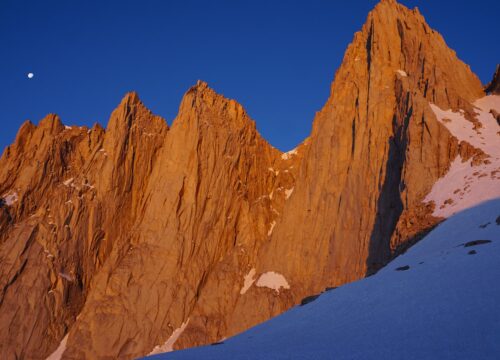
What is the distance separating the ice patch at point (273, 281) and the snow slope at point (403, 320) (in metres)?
34.5

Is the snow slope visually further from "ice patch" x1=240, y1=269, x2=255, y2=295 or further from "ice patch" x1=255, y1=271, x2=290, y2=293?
"ice patch" x1=240, y1=269, x2=255, y2=295

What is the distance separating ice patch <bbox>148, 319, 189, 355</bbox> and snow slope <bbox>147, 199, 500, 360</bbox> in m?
37.3

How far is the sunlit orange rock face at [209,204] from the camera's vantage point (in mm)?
50312

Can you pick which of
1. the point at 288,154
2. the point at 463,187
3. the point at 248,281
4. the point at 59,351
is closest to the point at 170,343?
the point at 248,281

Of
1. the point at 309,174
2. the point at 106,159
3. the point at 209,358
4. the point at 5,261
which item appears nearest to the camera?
the point at 209,358

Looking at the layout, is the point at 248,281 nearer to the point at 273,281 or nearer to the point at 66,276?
the point at 273,281

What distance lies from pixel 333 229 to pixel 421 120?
15.8 metres

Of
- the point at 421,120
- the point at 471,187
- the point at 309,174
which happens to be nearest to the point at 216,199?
the point at 309,174

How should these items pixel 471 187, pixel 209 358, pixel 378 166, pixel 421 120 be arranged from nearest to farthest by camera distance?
1. pixel 209 358
2. pixel 471 187
3. pixel 421 120
4. pixel 378 166

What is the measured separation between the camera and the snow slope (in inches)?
479

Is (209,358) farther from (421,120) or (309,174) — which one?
(309,174)

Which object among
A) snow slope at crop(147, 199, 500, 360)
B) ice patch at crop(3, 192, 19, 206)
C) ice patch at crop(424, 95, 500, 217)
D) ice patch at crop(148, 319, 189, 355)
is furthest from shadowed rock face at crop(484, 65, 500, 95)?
ice patch at crop(3, 192, 19, 206)

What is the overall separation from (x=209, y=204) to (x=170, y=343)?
18.0m

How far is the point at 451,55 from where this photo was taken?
54.8 metres
